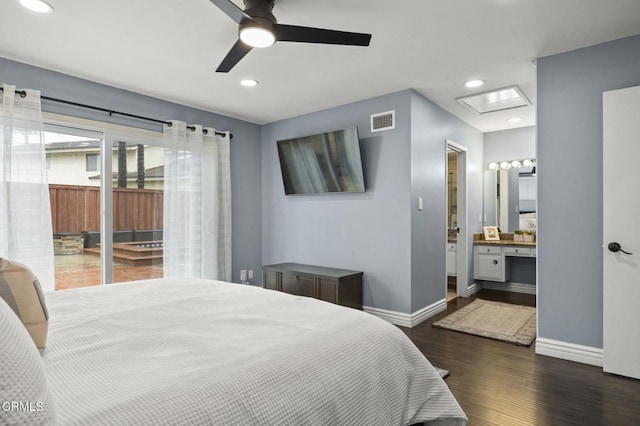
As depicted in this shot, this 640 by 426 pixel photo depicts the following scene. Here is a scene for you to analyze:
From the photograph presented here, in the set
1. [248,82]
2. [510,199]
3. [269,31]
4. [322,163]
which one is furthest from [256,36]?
[510,199]

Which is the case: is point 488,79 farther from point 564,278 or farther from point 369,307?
point 369,307

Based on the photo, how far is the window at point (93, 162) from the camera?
349 cm

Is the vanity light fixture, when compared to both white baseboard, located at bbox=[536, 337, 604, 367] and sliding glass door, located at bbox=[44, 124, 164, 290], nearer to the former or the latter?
white baseboard, located at bbox=[536, 337, 604, 367]

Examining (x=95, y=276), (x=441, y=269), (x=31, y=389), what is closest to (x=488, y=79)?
(x=441, y=269)

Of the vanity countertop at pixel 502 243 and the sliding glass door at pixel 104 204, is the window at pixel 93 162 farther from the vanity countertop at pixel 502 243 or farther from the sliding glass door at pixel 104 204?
the vanity countertop at pixel 502 243

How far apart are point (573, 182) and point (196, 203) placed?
3648mm

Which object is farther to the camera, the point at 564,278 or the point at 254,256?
the point at 254,256

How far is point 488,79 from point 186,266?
12.0 ft

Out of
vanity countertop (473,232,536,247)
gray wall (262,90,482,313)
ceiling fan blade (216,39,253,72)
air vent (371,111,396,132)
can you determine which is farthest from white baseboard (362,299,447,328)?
A: ceiling fan blade (216,39,253,72)

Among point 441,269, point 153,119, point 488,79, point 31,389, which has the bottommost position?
point 441,269

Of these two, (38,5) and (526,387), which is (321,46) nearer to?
(38,5)

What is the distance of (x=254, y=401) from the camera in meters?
0.98

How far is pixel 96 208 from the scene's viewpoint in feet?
11.6

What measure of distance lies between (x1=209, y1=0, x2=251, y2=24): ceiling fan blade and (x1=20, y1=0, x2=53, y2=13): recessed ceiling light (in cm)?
125
